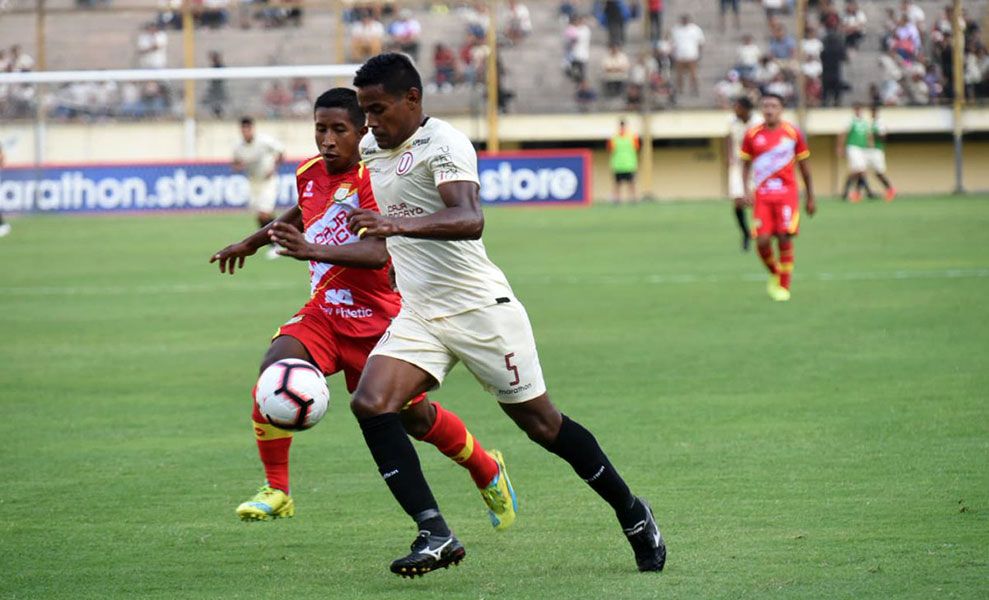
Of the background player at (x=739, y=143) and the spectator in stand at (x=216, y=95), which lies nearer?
the background player at (x=739, y=143)

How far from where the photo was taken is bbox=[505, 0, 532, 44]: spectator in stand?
46.2 meters

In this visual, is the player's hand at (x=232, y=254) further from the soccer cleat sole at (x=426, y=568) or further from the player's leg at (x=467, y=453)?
the soccer cleat sole at (x=426, y=568)

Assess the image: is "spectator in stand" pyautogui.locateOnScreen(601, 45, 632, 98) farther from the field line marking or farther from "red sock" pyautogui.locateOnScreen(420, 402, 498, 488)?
"red sock" pyautogui.locateOnScreen(420, 402, 498, 488)

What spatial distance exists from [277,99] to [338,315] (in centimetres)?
3472

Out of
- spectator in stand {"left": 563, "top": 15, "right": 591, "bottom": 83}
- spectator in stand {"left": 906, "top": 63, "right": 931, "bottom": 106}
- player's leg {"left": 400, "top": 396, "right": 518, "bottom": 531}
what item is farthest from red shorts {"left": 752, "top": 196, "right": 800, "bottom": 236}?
spectator in stand {"left": 906, "top": 63, "right": 931, "bottom": 106}

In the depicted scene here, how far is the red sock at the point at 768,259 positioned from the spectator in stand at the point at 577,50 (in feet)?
91.6

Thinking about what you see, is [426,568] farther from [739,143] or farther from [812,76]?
[812,76]

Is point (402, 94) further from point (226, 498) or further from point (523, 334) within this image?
point (226, 498)

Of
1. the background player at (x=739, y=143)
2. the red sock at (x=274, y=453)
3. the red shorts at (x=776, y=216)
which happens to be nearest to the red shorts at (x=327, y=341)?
the red sock at (x=274, y=453)

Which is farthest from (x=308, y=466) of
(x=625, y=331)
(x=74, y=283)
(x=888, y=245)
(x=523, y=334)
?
(x=888, y=245)

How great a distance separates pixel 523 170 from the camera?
126 ft

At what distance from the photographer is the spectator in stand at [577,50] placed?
1784 inches

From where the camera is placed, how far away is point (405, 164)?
20.6ft

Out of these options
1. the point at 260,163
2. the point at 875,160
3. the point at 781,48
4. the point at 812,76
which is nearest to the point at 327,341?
the point at 260,163
